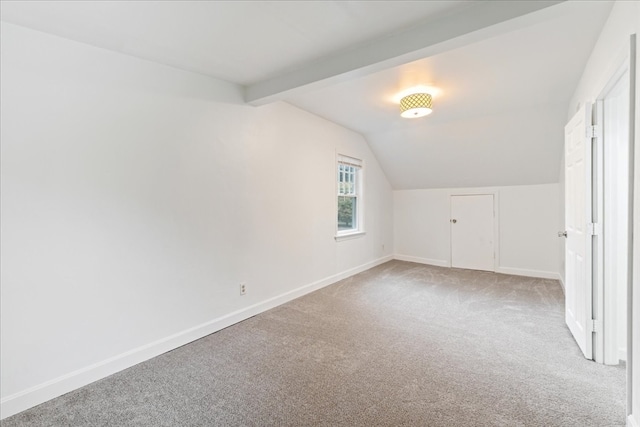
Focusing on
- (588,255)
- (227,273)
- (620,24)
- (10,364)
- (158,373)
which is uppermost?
(620,24)

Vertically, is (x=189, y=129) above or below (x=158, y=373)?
above

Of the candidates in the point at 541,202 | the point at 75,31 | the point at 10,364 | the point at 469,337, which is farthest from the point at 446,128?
the point at 10,364

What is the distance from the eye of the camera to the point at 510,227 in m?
4.90

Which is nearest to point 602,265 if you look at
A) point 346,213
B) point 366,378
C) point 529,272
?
point 366,378

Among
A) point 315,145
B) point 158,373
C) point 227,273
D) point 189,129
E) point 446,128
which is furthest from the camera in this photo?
point 446,128

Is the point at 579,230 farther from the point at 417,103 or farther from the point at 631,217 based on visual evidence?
the point at 417,103

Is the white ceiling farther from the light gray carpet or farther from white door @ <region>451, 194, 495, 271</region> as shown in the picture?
the light gray carpet

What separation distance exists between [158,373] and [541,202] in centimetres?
549

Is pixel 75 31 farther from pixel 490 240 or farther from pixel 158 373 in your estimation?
pixel 490 240

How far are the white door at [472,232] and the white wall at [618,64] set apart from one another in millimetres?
2956

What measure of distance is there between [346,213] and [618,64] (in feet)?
12.0

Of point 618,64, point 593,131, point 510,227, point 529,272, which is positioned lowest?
point 529,272

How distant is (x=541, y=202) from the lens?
4652 mm

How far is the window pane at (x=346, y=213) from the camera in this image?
4.87m
